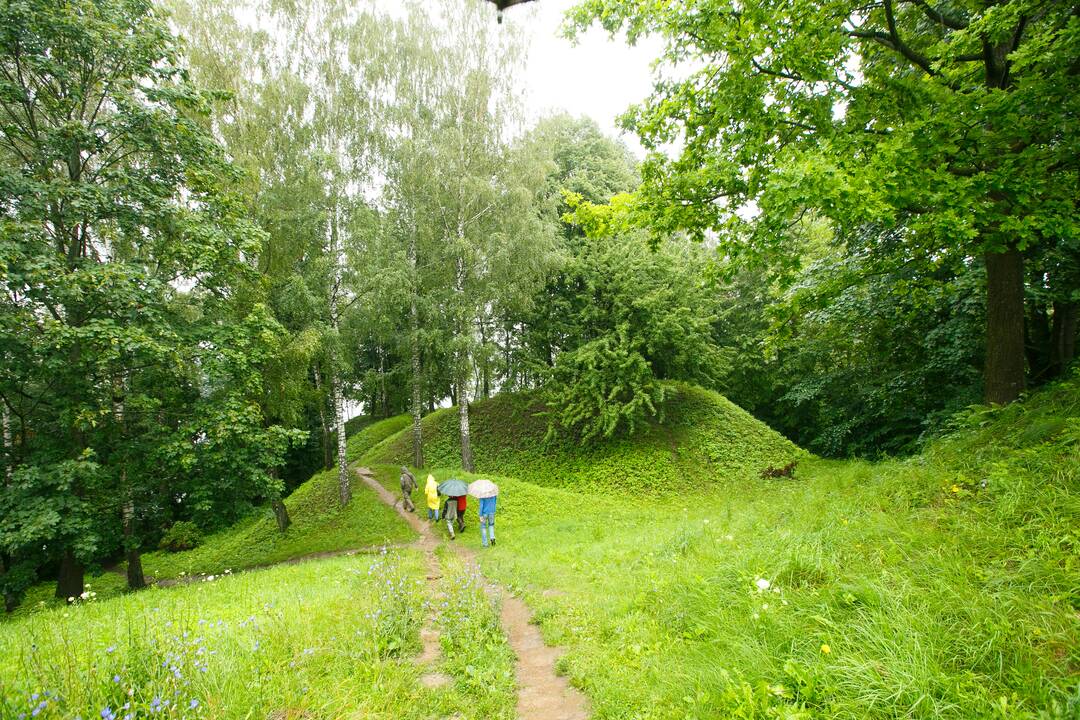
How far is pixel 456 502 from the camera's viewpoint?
12.8m

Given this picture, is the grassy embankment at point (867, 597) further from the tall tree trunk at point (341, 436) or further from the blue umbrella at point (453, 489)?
the tall tree trunk at point (341, 436)

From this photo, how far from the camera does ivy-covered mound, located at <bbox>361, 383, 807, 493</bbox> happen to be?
1830 cm

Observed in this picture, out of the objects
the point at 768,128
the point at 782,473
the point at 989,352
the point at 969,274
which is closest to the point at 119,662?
the point at 768,128

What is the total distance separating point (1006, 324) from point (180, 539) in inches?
1174

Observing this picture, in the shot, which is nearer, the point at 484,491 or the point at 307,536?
the point at 484,491

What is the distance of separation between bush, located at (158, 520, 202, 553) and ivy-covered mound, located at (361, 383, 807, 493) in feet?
29.0

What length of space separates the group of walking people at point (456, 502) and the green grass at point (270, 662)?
556cm

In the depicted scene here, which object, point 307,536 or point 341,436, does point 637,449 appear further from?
point 307,536

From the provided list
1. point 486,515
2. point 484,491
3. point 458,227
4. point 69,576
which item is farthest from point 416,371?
point 69,576

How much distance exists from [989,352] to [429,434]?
2173 centimetres

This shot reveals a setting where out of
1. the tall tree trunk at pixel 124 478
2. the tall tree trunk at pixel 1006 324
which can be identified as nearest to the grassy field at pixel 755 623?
the tall tree trunk at pixel 1006 324

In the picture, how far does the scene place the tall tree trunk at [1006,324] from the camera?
6.96 meters

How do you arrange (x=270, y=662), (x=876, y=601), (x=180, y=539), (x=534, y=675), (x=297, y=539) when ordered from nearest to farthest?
(x=876, y=601) → (x=270, y=662) → (x=534, y=675) → (x=297, y=539) → (x=180, y=539)

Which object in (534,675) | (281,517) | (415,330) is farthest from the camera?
Answer: (281,517)
